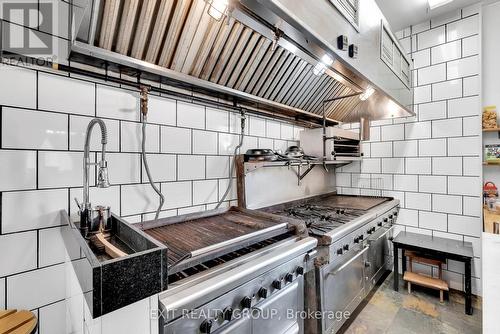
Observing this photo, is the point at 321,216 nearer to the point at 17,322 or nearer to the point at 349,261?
the point at 349,261

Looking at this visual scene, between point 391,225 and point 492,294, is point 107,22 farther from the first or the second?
point 391,225

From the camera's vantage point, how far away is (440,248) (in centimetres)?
214

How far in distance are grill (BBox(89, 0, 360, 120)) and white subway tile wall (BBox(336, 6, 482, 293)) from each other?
1.44 m

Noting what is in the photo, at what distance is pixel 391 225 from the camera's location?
255 cm

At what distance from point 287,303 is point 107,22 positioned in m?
1.59

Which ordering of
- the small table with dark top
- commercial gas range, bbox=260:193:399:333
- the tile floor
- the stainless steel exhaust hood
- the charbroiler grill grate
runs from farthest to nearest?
the small table with dark top < the tile floor < commercial gas range, bbox=260:193:399:333 < the stainless steel exhaust hood < the charbroiler grill grate

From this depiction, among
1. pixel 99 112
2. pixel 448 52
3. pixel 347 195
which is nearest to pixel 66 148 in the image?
pixel 99 112

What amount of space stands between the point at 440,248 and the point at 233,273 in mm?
2205

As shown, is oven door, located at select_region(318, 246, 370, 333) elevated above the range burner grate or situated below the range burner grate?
below

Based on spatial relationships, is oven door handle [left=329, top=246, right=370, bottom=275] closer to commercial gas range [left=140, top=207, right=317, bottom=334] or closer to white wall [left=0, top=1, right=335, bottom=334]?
commercial gas range [left=140, top=207, right=317, bottom=334]

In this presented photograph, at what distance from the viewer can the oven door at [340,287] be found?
150cm

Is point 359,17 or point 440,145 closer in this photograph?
point 359,17

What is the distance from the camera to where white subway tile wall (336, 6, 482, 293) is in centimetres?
223
